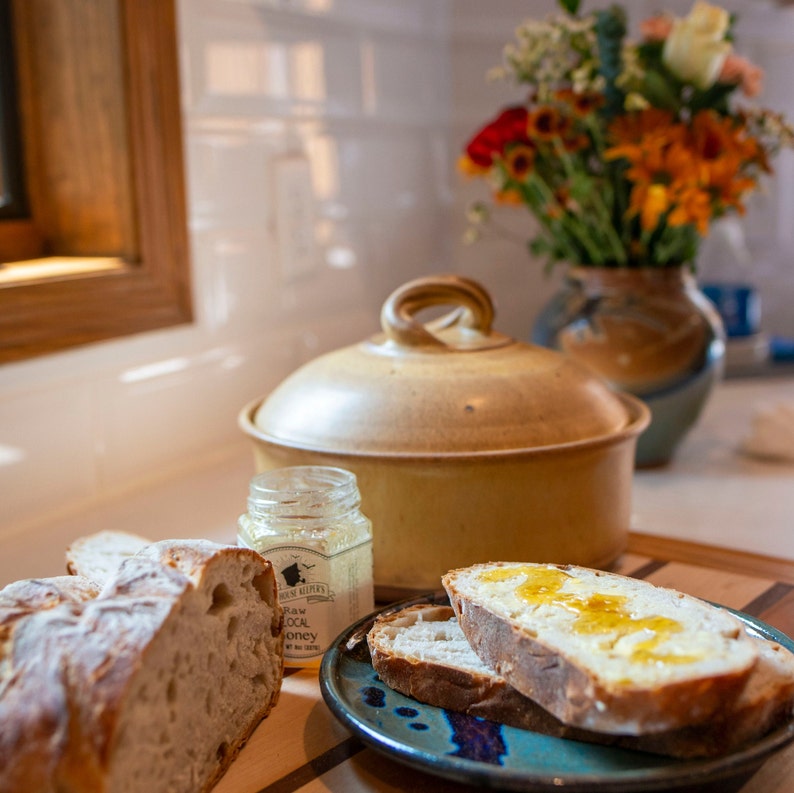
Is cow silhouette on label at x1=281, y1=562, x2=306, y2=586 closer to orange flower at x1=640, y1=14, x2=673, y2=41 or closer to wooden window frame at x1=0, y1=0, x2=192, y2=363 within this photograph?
wooden window frame at x1=0, y1=0, x2=192, y2=363

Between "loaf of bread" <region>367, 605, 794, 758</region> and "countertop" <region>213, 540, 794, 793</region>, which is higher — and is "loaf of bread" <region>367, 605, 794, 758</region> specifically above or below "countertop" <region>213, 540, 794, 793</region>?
above

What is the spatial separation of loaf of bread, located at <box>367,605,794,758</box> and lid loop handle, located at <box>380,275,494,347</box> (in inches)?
10.5

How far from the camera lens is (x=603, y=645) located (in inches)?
24.4

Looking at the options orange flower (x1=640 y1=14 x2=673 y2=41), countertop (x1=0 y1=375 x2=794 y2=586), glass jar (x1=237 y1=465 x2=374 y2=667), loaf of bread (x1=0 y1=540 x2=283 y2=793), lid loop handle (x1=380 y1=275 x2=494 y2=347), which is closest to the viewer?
loaf of bread (x1=0 y1=540 x2=283 y2=793)

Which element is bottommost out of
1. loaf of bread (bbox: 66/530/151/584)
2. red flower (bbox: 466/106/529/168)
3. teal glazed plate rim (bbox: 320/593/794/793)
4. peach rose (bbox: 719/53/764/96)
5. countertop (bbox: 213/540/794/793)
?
countertop (bbox: 213/540/794/793)

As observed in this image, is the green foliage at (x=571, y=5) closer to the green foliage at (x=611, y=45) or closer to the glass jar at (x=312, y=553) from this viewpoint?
the green foliage at (x=611, y=45)

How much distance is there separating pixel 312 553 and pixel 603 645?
0.25 meters

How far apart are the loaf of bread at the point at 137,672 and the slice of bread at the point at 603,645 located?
0.16 m

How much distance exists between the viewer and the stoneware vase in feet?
4.51

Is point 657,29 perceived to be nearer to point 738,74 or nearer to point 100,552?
point 738,74

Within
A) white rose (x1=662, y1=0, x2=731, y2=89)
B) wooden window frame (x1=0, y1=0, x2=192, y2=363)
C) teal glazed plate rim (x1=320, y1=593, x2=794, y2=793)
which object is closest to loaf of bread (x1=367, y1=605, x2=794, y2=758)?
teal glazed plate rim (x1=320, y1=593, x2=794, y2=793)

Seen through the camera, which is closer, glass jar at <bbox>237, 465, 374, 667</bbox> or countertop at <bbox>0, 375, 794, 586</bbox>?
glass jar at <bbox>237, 465, 374, 667</bbox>

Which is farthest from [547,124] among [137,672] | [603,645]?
[137,672]

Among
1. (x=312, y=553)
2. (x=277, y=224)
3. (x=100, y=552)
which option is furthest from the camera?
(x=277, y=224)
